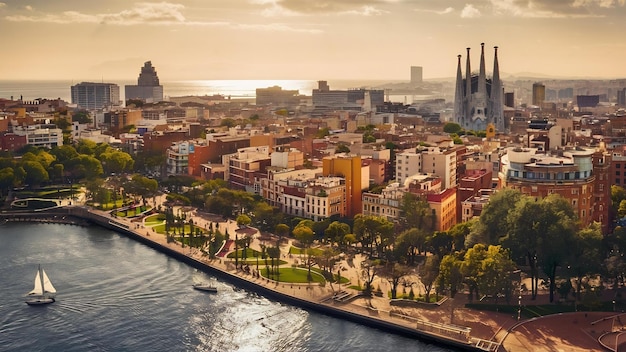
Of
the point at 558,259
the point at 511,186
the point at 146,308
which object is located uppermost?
the point at 511,186

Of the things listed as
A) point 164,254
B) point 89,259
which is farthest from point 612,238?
A: point 89,259

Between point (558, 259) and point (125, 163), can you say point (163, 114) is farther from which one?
point (558, 259)

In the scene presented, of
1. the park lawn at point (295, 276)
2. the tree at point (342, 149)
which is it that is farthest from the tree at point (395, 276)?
the tree at point (342, 149)

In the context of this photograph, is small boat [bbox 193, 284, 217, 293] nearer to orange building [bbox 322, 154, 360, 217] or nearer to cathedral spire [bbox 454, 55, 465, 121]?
orange building [bbox 322, 154, 360, 217]

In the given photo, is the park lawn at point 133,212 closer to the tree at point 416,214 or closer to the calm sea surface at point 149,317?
the calm sea surface at point 149,317

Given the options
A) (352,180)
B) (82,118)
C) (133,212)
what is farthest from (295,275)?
(82,118)

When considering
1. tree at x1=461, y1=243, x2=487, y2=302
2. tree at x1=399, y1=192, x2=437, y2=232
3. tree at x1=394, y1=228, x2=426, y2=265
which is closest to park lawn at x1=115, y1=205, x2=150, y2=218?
tree at x1=399, y1=192, x2=437, y2=232
